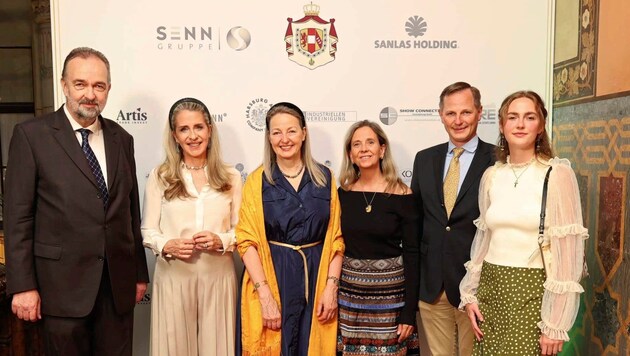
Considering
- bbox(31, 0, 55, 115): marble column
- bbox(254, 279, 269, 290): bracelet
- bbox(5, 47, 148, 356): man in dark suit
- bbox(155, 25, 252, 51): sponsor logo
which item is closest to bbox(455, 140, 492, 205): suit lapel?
bbox(254, 279, 269, 290): bracelet

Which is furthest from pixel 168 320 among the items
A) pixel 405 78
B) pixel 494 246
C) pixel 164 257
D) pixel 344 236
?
pixel 405 78

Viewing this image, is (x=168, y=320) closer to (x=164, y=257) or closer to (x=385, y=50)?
(x=164, y=257)

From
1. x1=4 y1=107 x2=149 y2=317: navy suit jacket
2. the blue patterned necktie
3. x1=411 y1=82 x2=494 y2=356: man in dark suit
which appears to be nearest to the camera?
x1=4 y1=107 x2=149 y2=317: navy suit jacket

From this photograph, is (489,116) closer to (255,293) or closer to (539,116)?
(539,116)

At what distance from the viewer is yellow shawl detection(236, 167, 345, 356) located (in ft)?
8.34

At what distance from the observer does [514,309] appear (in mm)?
2074

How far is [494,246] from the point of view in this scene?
2182 mm

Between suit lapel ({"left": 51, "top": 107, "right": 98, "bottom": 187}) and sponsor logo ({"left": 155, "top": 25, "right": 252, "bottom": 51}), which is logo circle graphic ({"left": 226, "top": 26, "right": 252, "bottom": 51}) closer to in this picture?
sponsor logo ({"left": 155, "top": 25, "right": 252, "bottom": 51})

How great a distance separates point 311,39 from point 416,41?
2.33ft

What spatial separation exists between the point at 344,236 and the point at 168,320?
0.99 meters

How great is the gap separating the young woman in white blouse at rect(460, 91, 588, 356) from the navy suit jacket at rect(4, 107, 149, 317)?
1.71m

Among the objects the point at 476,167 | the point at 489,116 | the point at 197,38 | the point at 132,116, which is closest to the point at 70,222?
the point at 132,116

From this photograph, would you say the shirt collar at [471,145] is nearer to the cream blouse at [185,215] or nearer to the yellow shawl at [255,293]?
the yellow shawl at [255,293]

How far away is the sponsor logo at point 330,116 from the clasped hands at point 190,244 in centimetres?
124
